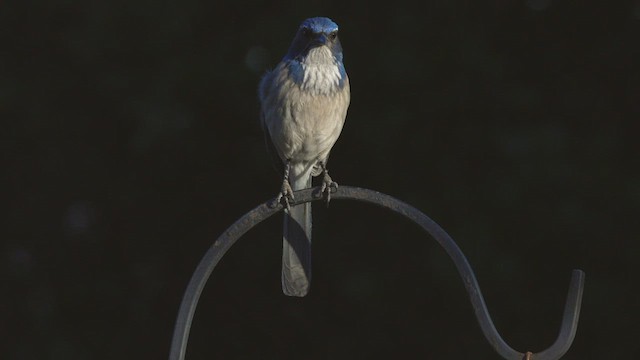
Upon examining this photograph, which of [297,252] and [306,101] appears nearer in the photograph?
[297,252]

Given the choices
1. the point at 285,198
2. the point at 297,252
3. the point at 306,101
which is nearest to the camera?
the point at 285,198

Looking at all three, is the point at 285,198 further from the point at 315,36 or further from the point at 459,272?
the point at 315,36

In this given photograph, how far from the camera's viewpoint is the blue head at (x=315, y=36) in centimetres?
294

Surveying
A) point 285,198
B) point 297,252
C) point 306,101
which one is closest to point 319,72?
point 306,101

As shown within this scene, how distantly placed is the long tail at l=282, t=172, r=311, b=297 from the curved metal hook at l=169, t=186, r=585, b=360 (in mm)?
496

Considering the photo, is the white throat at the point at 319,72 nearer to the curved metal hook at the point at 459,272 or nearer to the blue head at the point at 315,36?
the blue head at the point at 315,36

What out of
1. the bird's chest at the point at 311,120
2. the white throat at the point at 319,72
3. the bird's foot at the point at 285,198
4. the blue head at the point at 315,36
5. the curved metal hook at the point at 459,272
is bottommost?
the curved metal hook at the point at 459,272

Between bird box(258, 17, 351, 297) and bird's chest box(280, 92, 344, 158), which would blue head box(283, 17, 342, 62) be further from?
bird's chest box(280, 92, 344, 158)

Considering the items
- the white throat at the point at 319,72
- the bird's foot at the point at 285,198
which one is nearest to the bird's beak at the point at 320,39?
the white throat at the point at 319,72

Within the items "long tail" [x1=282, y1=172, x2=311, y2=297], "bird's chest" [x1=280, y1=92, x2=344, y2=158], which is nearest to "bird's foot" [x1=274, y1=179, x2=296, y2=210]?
"long tail" [x1=282, y1=172, x2=311, y2=297]

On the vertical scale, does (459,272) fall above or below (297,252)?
below

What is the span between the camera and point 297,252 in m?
2.82

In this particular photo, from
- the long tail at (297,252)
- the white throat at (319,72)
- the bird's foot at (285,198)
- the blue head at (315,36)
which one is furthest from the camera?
the white throat at (319,72)

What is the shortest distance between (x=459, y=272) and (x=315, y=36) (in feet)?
3.77
